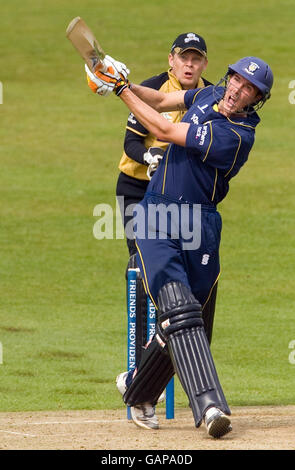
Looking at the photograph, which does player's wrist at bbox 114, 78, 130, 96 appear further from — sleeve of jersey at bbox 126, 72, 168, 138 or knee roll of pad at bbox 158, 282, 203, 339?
sleeve of jersey at bbox 126, 72, 168, 138

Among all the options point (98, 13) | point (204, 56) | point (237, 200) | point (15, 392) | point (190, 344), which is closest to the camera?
point (190, 344)

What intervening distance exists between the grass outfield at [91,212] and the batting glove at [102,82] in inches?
114

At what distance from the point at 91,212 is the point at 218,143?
984 cm

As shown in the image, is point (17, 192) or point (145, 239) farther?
point (17, 192)

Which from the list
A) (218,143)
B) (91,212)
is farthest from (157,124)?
(91,212)

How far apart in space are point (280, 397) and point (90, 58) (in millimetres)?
3453

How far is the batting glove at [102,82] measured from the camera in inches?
265

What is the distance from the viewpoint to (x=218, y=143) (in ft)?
21.4

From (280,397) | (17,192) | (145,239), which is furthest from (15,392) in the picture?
(17,192)

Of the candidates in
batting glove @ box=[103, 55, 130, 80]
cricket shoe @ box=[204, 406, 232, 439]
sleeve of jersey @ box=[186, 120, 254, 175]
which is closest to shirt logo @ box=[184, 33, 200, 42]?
batting glove @ box=[103, 55, 130, 80]

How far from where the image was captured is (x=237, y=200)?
17.0 meters

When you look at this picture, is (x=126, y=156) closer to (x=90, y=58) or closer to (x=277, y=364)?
(x=90, y=58)

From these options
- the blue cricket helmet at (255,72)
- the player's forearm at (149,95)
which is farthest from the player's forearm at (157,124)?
the player's forearm at (149,95)

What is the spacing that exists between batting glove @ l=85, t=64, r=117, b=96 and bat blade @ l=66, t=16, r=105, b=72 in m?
0.05
